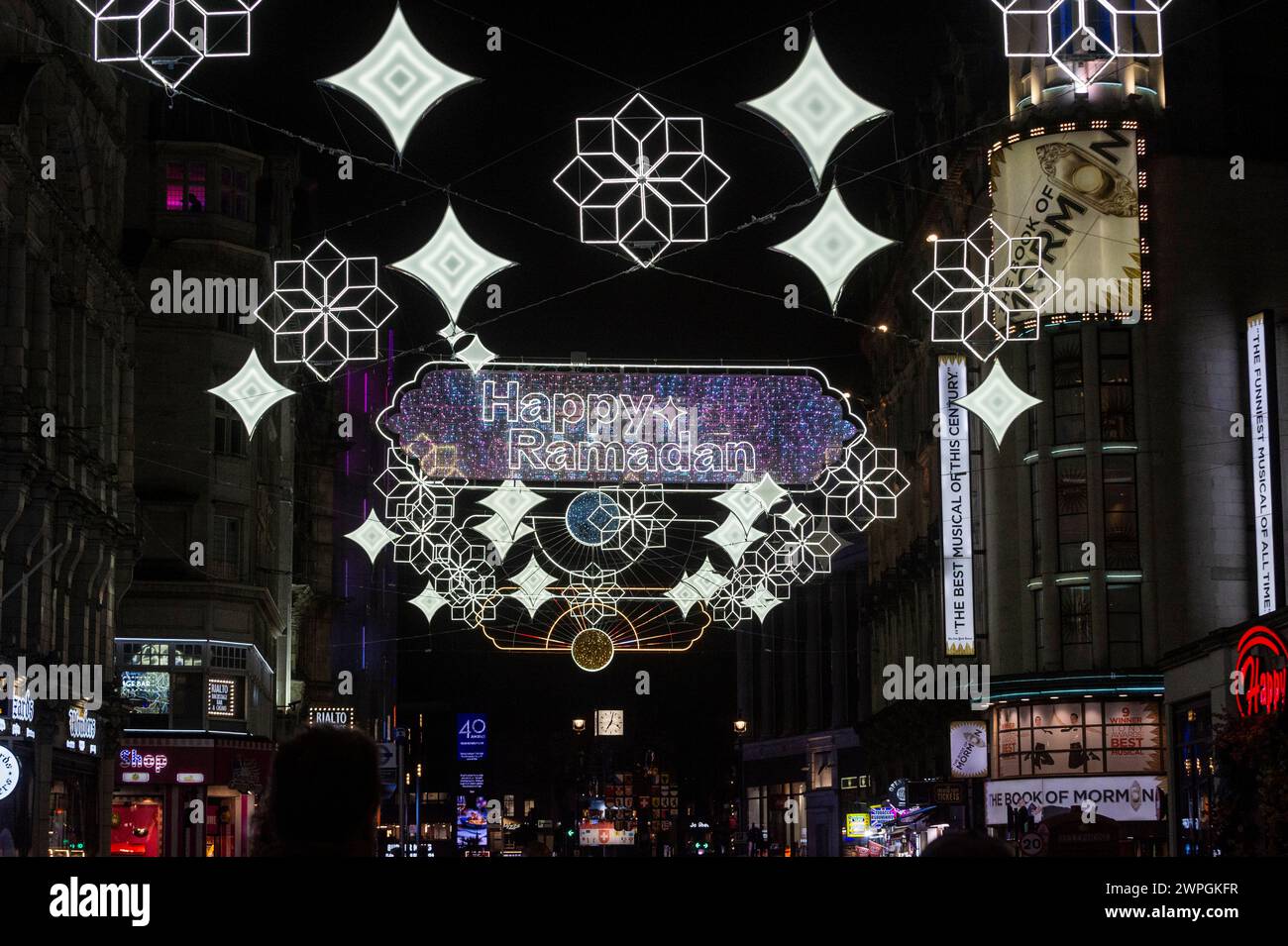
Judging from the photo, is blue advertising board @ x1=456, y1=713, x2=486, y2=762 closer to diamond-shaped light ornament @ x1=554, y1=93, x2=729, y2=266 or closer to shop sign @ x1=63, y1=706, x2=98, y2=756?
shop sign @ x1=63, y1=706, x2=98, y2=756

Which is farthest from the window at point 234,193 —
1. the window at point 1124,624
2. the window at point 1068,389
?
the window at point 1124,624

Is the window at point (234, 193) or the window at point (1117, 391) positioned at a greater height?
the window at point (234, 193)

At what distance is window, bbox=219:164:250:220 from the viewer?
4956 centimetres

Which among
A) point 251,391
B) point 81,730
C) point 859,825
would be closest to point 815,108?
point 251,391

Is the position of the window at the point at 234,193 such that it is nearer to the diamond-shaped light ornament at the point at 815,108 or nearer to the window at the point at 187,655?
the window at the point at 187,655

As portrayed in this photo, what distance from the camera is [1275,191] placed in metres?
48.3

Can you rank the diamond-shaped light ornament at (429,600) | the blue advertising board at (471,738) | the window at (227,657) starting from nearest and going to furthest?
1. the diamond-shaped light ornament at (429,600)
2. the window at (227,657)
3. the blue advertising board at (471,738)

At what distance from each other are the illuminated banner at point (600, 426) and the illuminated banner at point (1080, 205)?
1108 cm

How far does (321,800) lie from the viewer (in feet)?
13.7

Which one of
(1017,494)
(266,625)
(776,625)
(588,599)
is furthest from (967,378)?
(776,625)

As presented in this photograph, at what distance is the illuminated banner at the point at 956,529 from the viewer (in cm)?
5034

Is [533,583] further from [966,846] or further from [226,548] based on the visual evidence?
[966,846]

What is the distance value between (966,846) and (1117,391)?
1769 inches
